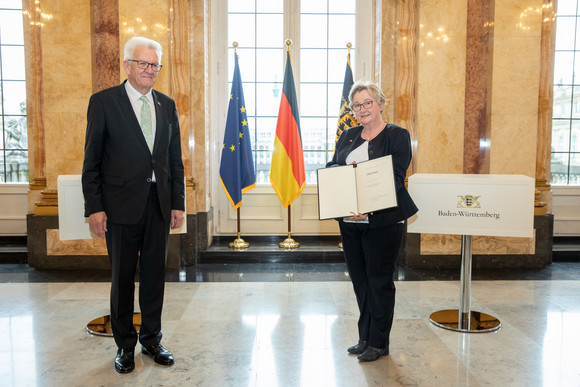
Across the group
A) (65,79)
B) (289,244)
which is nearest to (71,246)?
(65,79)

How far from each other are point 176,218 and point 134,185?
1.15ft

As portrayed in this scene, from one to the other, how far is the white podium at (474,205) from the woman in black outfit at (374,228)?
1.98ft

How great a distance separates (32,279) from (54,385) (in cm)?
244

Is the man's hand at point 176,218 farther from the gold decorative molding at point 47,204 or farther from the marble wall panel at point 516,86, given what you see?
the marble wall panel at point 516,86

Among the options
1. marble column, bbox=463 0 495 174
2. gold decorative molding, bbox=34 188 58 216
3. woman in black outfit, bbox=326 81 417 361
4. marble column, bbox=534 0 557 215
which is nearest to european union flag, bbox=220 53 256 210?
gold decorative molding, bbox=34 188 58 216

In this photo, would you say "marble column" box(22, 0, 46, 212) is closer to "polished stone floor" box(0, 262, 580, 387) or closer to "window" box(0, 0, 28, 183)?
"window" box(0, 0, 28, 183)

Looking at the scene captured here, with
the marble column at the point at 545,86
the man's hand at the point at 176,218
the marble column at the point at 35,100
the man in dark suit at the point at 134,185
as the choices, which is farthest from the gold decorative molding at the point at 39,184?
the marble column at the point at 545,86

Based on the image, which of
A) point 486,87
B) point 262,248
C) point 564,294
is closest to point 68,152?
point 262,248

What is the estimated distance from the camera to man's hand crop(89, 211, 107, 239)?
2422mm

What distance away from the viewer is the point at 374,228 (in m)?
2.52

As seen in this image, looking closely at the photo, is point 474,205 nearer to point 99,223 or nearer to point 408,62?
point 99,223

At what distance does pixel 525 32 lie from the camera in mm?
4820

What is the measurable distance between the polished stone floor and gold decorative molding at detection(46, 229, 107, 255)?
326mm

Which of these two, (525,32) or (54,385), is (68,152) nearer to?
(54,385)
